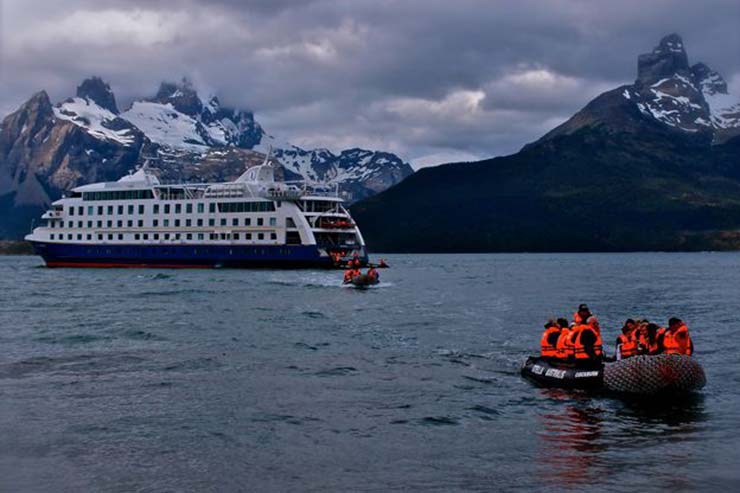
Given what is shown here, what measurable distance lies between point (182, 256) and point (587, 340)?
105371 mm

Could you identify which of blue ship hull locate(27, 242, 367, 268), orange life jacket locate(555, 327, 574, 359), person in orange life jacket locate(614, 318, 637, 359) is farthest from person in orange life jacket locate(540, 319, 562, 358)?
blue ship hull locate(27, 242, 367, 268)

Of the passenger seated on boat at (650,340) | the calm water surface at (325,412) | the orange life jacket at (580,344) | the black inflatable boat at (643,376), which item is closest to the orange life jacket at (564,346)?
the orange life jacket at (580,344)

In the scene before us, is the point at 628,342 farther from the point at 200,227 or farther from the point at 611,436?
the point at 200,227

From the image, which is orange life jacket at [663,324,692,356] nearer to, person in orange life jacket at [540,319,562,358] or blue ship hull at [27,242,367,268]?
person in orange life jacket at [540,319,562,358]

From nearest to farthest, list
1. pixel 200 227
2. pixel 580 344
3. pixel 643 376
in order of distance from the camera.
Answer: pixel 643 376
pixel 580 344
pixel 200 227

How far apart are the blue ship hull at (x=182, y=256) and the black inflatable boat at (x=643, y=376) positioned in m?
91.5

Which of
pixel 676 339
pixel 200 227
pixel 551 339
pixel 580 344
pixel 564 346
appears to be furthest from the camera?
pixel 200 227

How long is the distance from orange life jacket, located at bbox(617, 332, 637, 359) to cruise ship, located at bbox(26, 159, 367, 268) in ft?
297

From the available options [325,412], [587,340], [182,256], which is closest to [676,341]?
[587,340]

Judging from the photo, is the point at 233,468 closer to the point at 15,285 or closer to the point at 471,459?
the point at 471,459

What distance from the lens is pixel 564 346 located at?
111 ft

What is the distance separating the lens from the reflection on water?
69.4 feet

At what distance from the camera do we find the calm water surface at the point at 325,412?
2133 centimetres

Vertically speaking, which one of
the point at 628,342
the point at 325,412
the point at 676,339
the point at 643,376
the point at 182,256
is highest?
the point at 182,256
